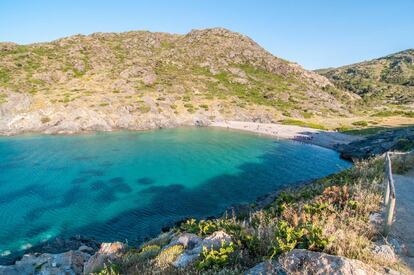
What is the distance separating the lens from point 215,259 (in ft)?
27.7

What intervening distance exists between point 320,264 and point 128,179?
3653 cm

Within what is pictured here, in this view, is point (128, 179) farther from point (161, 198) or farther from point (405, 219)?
point (405, 219)

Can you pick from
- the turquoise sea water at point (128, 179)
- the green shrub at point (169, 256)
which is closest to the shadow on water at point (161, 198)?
the turquoise sea water at point (128, 179)

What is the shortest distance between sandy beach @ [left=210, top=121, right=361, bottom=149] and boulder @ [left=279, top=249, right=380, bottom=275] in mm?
64757

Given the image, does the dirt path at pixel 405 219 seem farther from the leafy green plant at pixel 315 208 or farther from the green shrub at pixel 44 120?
the green shrub at pixel 44 120

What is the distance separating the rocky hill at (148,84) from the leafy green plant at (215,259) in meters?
74.7

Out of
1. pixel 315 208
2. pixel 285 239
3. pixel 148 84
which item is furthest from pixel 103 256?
pixel 148 84

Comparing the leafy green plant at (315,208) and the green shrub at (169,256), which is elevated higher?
the leafy green plant at (315,208)

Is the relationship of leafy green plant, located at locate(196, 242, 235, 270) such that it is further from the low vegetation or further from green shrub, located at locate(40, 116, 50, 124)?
green shrub, located at locate(40, 116, 50, 124)

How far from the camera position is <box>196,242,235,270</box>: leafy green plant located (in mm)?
8227

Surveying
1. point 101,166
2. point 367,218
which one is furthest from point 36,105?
point 367,218

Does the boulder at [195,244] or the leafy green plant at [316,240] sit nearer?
the leafy green plant at [316,240]

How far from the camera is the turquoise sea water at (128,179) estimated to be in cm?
2730

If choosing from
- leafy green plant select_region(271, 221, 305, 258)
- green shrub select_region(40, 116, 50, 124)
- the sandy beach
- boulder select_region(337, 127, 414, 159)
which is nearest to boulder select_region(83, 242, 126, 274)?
leafy green plant select_region(271, 221, 305, 258)
